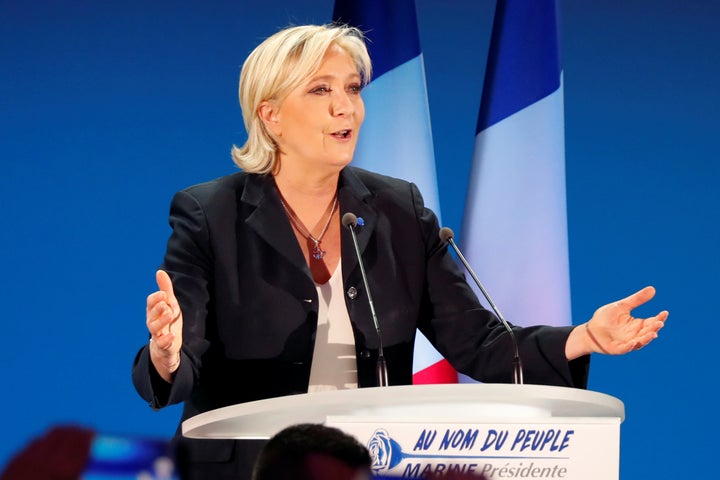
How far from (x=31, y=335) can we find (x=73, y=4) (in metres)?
1.16

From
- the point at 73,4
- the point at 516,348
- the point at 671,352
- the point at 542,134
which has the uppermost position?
the point at 73,4

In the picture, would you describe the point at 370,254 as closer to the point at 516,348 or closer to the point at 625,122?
the point at 516,348

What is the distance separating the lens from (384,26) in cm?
363

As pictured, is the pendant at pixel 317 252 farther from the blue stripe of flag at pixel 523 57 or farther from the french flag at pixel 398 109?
the blue stripe of flag at pixel 523 57

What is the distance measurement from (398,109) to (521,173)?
17.8 inches

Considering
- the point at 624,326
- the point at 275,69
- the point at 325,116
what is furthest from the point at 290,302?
the point at 624,326

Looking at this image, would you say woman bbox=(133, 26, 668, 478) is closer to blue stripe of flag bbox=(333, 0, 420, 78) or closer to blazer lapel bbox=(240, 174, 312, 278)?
blazer lapel bbox=(240, 174, 312, 278)

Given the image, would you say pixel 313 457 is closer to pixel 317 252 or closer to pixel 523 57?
pixel 317 252

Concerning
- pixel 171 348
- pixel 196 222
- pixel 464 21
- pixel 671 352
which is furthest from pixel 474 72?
pixel 171 348

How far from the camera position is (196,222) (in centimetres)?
243

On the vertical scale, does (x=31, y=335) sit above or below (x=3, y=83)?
below

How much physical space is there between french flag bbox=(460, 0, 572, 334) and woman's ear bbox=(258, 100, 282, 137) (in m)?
1.17

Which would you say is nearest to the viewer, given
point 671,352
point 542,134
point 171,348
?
point 171,348

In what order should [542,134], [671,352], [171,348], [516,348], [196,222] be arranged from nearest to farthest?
[171,348] → [516,348] → [196,222] → [542,134] → [671,352]
